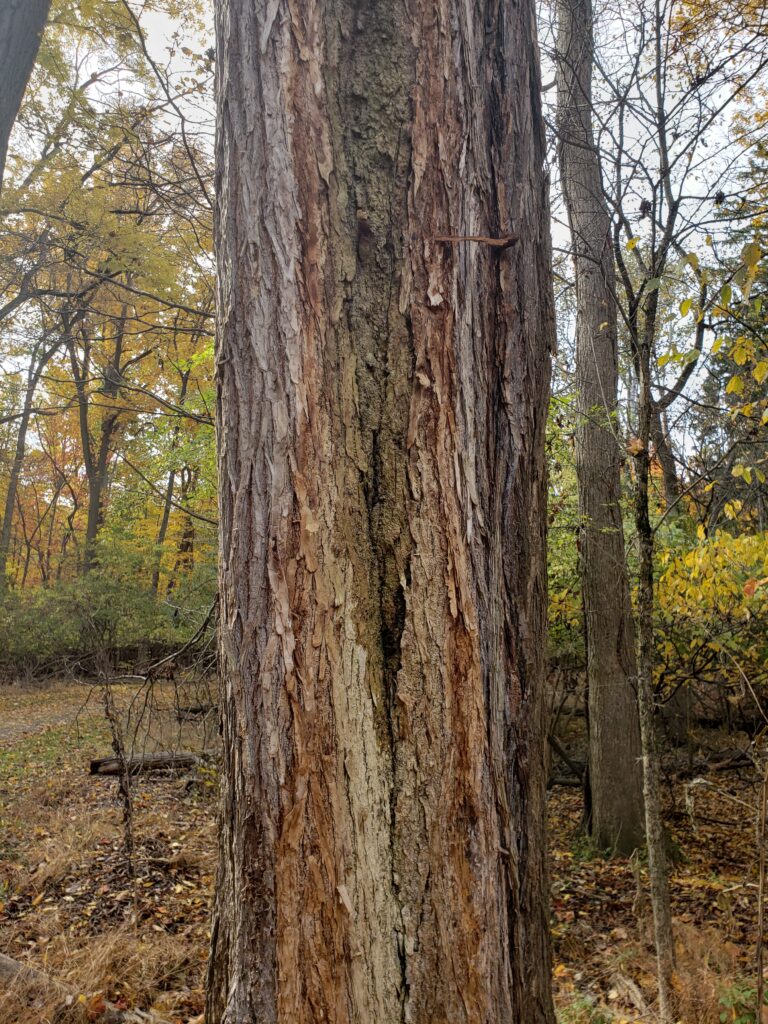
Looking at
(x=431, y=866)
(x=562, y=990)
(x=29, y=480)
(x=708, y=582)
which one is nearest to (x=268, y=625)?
(x=431, y=866)

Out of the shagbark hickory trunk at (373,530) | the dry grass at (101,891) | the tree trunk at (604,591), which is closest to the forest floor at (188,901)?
the dry grass at (101,891)

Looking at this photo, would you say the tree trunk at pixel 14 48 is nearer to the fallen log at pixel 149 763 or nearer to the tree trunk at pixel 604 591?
the tree trunk at pixel 604 591

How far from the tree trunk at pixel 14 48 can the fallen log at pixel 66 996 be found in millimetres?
5162

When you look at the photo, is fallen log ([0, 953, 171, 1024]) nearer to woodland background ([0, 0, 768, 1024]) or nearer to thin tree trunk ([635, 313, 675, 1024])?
woodland background ([0, 0, 768, 1024])

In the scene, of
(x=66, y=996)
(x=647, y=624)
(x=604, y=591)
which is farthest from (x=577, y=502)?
(x=66, y=996)

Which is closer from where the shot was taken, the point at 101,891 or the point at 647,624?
the point at 647,624

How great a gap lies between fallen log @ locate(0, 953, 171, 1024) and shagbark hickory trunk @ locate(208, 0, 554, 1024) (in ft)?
6.93

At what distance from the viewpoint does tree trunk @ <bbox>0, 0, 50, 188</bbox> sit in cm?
536

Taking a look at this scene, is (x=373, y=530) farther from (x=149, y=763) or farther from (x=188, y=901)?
(x=149, y=763)

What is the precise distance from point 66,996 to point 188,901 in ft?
6.22

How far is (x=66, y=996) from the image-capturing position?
313cm

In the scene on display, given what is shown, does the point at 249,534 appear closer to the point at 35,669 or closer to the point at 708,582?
the point at 708,582

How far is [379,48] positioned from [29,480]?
95.6 ft

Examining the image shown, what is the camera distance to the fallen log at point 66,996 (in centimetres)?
301
